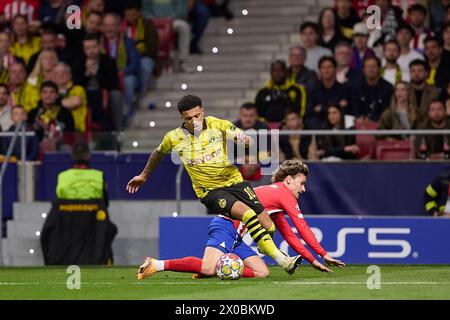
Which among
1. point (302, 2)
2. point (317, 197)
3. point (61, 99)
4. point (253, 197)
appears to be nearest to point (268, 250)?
point (253, 197)

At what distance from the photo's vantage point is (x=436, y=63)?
19531 millimetres

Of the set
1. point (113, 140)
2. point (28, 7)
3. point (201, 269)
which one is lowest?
point (201, 269)

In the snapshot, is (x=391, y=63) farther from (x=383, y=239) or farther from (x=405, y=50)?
(x=383, y=239)

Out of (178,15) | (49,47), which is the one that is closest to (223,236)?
(49,47)

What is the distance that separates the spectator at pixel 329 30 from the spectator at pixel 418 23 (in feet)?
3.41

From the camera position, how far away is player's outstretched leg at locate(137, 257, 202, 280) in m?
13.3

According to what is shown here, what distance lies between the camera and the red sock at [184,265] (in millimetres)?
13266

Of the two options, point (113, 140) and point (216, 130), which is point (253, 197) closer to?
point (216, 130)

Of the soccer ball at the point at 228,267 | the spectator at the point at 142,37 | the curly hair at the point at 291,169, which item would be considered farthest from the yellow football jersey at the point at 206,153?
the spectator at the point at 142,37

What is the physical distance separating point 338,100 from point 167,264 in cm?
640

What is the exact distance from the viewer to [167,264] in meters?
13.3

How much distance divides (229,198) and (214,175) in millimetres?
270

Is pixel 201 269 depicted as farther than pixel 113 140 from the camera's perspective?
No

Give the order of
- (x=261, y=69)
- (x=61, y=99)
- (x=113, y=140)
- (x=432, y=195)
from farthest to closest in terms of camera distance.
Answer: (x=261, y=69) → (x=61, y=99) → (x=113, y=140) → (x=432, y=195)
